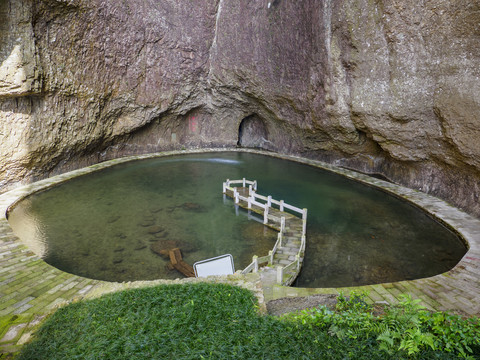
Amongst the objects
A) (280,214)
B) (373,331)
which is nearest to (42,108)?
(280,214)

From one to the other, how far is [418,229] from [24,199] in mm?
19557

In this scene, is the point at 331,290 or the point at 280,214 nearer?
the point at 331,290

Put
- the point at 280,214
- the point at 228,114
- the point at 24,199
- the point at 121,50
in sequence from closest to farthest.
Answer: the point at 280,214 < the point at 24,199 < the point at 121,50 < the point at 228,114

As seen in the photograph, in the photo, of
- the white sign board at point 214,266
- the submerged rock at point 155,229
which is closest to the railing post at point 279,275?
the white sign board at point 214,266

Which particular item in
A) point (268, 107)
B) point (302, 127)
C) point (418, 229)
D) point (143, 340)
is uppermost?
point (268, 107)

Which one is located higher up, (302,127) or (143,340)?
(302,127)

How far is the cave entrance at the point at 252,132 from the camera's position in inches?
1238

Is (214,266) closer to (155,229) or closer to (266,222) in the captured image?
(155,229)

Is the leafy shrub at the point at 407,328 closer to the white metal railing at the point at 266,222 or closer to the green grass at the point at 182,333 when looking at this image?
the green grass at the point at 182,333

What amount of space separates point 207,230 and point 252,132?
21.4m

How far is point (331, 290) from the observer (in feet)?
A: 25.1

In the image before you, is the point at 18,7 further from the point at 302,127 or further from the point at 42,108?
the point at 302,127

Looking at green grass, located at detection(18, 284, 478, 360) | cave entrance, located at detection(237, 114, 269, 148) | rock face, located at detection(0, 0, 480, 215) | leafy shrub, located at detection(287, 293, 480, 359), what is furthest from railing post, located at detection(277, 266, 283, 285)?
cave entrance, located at detection(237, 114, 269, 148)

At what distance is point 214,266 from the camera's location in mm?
8180
